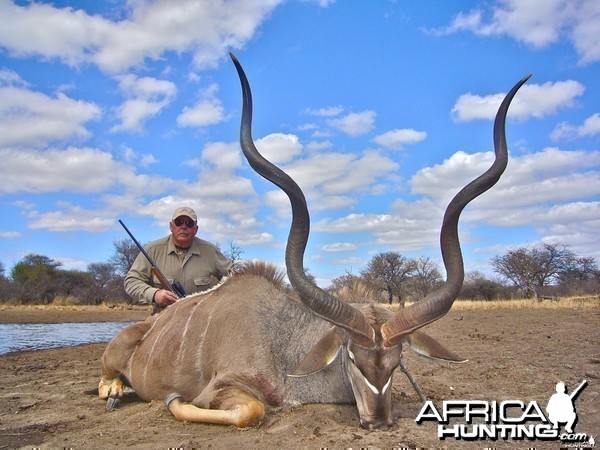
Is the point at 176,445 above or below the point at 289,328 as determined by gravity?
below

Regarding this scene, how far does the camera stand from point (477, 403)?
14.6 ft

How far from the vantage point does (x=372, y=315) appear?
4.47m

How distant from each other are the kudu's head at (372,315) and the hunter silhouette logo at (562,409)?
89 centimetres

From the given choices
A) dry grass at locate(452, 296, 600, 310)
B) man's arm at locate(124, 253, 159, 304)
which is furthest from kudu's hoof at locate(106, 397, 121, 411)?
dry grass at locate(452, 296, 600, 310)

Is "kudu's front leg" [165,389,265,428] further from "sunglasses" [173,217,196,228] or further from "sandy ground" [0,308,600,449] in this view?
"sunglasses" [173,217,196,228]

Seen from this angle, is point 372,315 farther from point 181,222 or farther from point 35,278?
point 35,278

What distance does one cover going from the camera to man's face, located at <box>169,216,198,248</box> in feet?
22.1

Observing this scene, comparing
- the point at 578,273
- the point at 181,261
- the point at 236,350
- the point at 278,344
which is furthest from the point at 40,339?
the point at 578,273

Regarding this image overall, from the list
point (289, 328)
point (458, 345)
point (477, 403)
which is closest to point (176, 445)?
point (289, 328)

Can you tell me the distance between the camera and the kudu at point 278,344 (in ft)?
13.0

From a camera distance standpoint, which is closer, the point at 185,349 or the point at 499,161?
the point at 499,161

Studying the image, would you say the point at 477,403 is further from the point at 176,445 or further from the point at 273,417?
the point at 176,445

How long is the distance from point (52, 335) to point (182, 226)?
33.4 ft

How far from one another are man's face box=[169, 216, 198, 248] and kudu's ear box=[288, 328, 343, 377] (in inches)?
125
